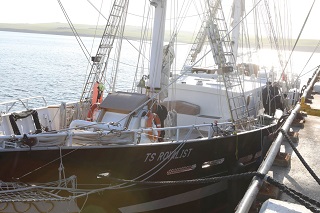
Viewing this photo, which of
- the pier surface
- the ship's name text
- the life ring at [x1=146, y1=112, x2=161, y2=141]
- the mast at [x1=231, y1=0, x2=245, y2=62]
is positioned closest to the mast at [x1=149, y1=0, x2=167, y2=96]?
the life ring at [x1=146, y1=112, x2=161, y2=141]

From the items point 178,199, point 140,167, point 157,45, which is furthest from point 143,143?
point 157,45

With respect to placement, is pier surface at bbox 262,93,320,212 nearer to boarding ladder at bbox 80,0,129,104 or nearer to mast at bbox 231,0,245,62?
boarding ladder at bbox 80,0,129,104

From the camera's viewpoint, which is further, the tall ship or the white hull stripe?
the white hull stripe

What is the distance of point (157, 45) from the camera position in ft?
44.5

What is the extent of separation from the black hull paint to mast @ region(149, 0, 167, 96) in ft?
9.02

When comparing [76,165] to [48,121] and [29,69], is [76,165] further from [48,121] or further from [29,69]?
[29,69]

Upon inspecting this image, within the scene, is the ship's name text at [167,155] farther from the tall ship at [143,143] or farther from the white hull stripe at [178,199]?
the white hull stripe at [178,199]

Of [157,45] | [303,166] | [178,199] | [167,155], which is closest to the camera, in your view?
[303,166]

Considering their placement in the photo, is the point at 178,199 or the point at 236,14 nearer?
the point at 178,199

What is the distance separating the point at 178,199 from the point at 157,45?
16.0 ft

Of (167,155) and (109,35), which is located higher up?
(109,35)

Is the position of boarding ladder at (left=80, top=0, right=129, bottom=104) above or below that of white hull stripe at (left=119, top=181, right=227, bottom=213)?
above

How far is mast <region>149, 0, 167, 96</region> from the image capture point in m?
13.5

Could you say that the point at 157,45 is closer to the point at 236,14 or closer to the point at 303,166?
the point at 303,166
